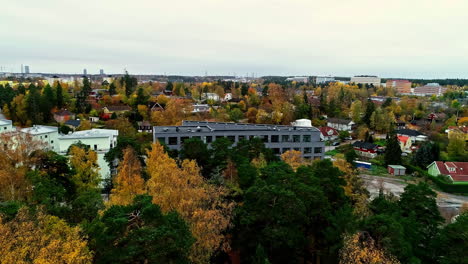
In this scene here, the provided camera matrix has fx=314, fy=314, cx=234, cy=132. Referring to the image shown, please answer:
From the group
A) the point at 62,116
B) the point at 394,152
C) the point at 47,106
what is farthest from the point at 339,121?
the point at 47,106

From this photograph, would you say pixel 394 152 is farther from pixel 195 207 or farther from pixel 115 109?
pixel 115 109

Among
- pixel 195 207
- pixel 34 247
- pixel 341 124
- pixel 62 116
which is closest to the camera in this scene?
pixel 34 247

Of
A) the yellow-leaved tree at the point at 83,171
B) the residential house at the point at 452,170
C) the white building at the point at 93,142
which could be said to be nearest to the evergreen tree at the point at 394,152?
the residential house at the point at 452,170

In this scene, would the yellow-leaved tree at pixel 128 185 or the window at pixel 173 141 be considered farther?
the window at pixel 173 141

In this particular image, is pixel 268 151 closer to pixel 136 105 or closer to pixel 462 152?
pixel 462 152

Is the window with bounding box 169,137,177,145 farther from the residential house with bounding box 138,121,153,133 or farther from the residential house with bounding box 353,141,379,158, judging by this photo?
the residential house with bounding box 353,141,379,158

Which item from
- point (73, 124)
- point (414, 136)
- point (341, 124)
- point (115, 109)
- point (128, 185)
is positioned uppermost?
point (115, 109)

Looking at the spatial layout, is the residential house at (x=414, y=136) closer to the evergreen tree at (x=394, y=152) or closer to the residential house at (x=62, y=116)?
the evergreen tree at (x=394, y=152)
